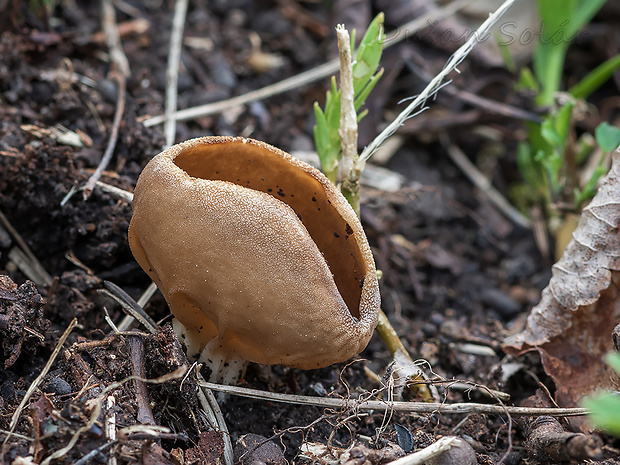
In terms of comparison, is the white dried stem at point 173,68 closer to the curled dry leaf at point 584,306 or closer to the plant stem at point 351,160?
the plant stem at point 351,160

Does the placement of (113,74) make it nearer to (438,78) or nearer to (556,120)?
(438,78)

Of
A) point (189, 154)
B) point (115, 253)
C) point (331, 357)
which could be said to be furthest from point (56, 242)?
point (331, 357)

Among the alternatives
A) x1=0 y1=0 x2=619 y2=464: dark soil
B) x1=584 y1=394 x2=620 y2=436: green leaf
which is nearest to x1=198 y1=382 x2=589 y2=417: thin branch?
x1=0 y1=0 x2=619 y2=464: dark soil

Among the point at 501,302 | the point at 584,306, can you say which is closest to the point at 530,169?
the point at 501,302

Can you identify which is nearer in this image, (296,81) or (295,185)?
(295,185)

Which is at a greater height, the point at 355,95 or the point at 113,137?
the point at 355,95

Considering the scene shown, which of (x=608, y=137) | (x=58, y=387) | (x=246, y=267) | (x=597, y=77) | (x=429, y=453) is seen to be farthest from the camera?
(x=597, y=77)

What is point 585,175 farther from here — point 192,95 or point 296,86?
point 192,95
